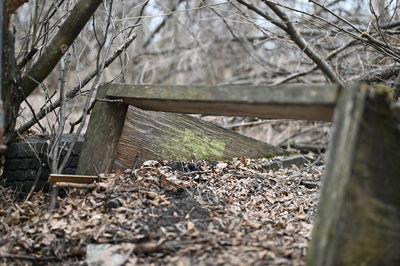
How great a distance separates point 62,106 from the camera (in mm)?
3639

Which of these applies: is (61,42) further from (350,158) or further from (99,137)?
(350,158)

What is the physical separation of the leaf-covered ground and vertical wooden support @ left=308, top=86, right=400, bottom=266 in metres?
0.37

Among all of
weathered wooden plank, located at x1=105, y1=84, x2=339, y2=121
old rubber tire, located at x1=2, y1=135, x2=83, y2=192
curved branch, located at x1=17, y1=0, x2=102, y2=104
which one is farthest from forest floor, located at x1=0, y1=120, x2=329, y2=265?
curved branch, located at x1=17, y1=0, x2=102, y2=104

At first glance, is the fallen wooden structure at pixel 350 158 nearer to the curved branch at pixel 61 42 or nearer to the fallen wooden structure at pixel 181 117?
the fallen wooden structure at pixel 181 117

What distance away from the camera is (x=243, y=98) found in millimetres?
2494

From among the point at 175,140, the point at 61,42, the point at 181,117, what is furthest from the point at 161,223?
the point at 61,42

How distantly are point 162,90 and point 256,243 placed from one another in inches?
41.0

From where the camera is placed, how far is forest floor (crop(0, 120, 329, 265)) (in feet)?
8.57

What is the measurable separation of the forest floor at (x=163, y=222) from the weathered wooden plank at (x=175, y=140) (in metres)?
0.15

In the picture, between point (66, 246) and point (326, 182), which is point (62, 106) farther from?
point (326, 182)

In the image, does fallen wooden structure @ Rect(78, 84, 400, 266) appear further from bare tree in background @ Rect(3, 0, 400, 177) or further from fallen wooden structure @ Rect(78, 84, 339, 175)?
bare tree in background @ Rect(3, 0, 400, 177)

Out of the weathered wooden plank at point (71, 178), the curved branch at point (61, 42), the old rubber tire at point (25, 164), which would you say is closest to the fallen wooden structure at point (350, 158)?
the weathered wooden plank at point (71, 178)

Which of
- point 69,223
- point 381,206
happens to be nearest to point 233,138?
point 69,223

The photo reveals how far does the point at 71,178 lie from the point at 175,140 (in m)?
1.18
